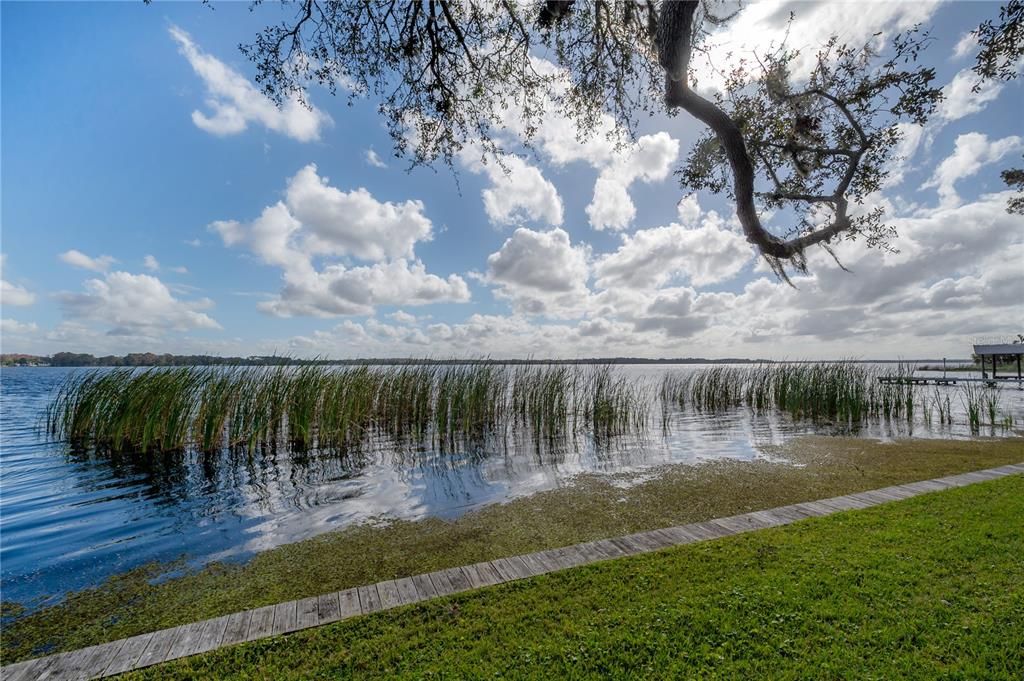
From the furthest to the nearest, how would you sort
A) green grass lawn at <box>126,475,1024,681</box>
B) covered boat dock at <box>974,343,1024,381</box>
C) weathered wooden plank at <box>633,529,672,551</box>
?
1. covered boat dock at <box>974,343,1024,381</box>
2. weathered wooden plank at <box>633,529,672,551</box>
3. green grass lawn at <box>126,475,1024,681</box>

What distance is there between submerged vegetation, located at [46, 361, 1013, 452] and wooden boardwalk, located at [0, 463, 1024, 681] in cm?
632

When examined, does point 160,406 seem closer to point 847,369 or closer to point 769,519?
point 769,519

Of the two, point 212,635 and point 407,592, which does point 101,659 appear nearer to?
point 212,635

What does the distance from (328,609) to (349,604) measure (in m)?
0.12

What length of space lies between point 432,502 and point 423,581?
112 inches

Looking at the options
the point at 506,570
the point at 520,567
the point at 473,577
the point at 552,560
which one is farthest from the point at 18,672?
the point at 552,560

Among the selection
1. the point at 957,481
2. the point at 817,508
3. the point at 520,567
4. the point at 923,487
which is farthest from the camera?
the point at 957,481

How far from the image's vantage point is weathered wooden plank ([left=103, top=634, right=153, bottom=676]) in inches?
78.2

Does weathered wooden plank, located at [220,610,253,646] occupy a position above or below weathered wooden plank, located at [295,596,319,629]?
below

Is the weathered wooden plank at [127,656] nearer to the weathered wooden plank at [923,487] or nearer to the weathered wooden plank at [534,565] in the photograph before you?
the weathered wooden plank at [534,565]

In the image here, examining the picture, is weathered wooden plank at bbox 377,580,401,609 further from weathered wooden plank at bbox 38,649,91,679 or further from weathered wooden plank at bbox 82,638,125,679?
weathered wooden plank at bbox 38,649,91,679

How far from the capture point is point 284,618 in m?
2.37

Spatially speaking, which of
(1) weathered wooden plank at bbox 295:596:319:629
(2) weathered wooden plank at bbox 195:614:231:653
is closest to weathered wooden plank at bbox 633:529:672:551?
(1) weathered wooden plank at bbox 295:596:319:629

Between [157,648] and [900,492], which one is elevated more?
[900,492]
